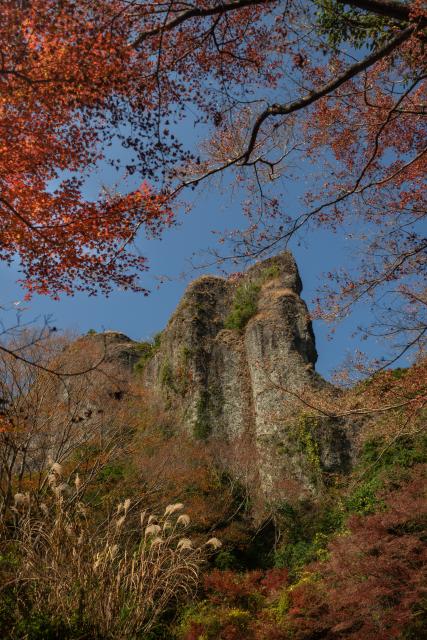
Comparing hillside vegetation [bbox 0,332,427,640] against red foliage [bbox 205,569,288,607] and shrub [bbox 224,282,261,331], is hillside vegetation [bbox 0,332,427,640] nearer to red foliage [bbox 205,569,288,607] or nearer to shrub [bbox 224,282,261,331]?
red foliage [bbox 205,569,288,607]

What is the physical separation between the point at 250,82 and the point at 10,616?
6.93 meters

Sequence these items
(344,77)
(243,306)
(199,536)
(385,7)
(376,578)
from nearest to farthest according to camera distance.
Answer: (385,7), (344,77), (376,578), (199,536), (243,306)

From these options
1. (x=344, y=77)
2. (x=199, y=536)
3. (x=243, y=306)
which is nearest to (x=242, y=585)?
(x=199, y=536)

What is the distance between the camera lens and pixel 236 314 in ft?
72.6

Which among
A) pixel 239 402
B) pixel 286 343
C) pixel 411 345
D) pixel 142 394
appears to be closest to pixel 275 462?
pixel 239 402

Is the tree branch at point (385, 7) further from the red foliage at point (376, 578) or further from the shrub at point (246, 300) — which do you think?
the shrub at point (246, 300)

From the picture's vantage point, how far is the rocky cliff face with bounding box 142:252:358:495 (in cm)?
1647

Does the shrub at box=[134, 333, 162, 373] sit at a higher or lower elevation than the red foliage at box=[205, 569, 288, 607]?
higher

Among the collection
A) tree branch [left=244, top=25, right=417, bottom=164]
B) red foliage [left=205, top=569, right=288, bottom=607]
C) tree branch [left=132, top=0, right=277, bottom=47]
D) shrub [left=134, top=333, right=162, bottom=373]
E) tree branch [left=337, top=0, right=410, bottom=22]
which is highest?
shrub [left=134, top=333, right=162, bottom=373]

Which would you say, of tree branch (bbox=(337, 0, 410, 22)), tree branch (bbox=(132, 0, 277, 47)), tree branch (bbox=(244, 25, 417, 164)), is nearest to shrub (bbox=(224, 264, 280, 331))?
tree branch (bbox=(244, 25, 417, 164))

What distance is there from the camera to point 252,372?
19969 millimetres

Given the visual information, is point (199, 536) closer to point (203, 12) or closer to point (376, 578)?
point (376, 578)

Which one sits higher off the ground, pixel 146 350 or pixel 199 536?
pixel 146 350

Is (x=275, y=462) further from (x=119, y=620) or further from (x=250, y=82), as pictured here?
(x=250, y=82)
